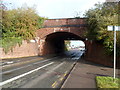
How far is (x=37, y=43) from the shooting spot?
30812mm

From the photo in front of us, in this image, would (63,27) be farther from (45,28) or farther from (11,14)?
(11,14)

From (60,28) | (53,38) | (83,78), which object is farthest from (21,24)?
→ (83,78)

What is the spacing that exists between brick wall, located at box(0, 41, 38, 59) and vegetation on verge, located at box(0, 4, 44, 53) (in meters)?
1.11

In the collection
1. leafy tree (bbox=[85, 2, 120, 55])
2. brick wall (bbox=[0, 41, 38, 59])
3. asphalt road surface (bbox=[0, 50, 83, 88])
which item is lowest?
asphalt road surface (bbox=[0, 50, 83, 88])

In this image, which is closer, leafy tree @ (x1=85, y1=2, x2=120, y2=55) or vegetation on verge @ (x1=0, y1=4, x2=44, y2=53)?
leafy tree @ (x1=85, y1=2, x2=120, y2=55)

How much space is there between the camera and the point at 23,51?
26.2 m

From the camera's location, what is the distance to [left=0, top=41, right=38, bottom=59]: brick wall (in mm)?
22513

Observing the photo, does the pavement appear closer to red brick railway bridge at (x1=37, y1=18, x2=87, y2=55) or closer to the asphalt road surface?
the asphalt road surface

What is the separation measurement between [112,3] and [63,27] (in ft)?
43.9

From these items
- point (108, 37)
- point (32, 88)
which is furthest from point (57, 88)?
point (108, 37)

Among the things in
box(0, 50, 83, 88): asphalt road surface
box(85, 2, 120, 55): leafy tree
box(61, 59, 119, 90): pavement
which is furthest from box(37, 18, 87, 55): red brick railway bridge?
box(61, 59, 119, 90): pavement

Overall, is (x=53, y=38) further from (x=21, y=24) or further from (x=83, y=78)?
(x=83, y=78)

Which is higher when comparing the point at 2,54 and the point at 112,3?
the point at 112,3

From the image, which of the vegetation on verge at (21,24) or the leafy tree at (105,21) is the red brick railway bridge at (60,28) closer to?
the vegetation on verge at (21,24)
